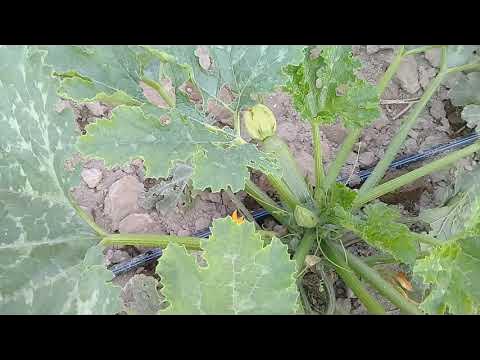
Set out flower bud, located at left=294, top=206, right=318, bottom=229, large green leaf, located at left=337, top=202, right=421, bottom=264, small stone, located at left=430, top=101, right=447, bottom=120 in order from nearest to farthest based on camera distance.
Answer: large green leaf, located at left=337, top=202, right=421, bottom=264, flower bud, located at left=294, top=206, right=318, bottom=229, small stone, located at left=430, top=101, right=447, bottom=120

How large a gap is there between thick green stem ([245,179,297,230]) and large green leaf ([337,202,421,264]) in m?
0.42

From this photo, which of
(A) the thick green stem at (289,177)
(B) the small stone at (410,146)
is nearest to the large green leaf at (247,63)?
(A) the thick green stem at (289,177)

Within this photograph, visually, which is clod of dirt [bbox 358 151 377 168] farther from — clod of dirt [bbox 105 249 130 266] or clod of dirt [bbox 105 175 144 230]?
clod of dirt [bbox 105 249 130 266]

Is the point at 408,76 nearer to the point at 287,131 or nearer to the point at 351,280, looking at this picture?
the point at 287,131

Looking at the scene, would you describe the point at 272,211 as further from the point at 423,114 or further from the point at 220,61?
the point at 423,114

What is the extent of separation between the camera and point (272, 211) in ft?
7.63

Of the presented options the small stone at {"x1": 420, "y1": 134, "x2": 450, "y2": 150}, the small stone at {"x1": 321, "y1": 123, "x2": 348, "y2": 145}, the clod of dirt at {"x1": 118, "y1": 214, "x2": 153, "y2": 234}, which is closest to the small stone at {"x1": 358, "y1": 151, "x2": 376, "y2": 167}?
the small stone at {"x1": 321, "y1": 123, "x2": 348, "y2": 145}

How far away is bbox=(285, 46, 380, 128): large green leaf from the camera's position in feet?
6.44

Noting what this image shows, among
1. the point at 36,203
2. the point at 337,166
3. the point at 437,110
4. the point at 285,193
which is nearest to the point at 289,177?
the point at 285,193

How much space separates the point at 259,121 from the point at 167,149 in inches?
22.2

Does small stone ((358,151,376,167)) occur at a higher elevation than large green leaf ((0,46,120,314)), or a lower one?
higher

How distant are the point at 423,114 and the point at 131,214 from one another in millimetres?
1331

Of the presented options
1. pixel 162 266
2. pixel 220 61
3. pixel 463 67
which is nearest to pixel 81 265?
pixel 162 266

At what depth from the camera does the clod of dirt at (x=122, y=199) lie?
2512mm
